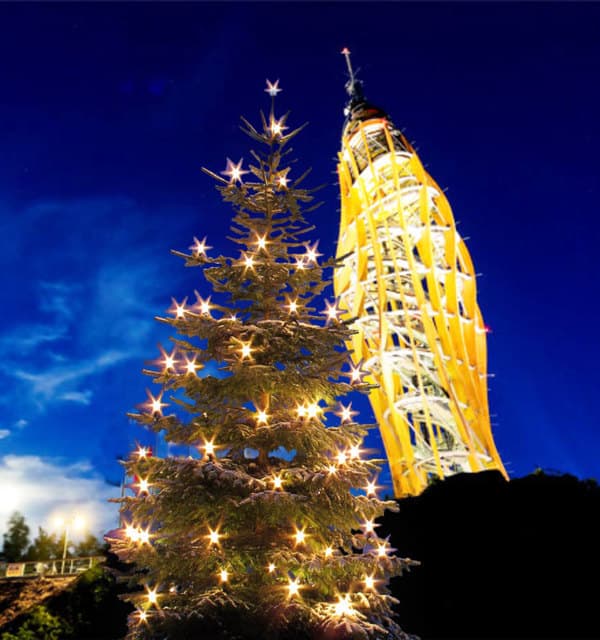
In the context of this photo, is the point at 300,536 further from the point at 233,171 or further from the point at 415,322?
the point at 415,322

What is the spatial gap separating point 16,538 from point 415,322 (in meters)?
37.3

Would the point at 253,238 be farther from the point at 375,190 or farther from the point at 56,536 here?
the point at 56,536

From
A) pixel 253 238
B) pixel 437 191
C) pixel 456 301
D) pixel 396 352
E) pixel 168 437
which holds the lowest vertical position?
pixel 168 437

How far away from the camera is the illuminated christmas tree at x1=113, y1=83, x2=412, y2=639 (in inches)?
169

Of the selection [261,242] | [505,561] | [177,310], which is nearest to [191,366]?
[177,310]

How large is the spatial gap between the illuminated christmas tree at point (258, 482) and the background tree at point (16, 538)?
39303 millimetres

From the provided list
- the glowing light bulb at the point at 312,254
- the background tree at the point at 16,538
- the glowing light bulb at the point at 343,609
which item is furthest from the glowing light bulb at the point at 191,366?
the background tree at the point at 16,538

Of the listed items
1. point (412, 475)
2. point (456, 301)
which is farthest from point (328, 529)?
point (456, 301)

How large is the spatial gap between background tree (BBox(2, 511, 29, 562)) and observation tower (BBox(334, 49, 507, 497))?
32.5 m

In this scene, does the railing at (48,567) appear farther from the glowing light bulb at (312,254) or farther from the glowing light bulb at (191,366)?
the glowing light bulb at (312,254)

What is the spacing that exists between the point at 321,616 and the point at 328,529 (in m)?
0.97

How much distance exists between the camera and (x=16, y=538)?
126ft

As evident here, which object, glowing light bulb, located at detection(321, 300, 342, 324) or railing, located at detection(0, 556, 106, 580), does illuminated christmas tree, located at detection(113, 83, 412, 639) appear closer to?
glowing light bulb, located at detection(321, 300, 342, 324)

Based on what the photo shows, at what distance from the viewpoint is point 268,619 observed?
4250mm
